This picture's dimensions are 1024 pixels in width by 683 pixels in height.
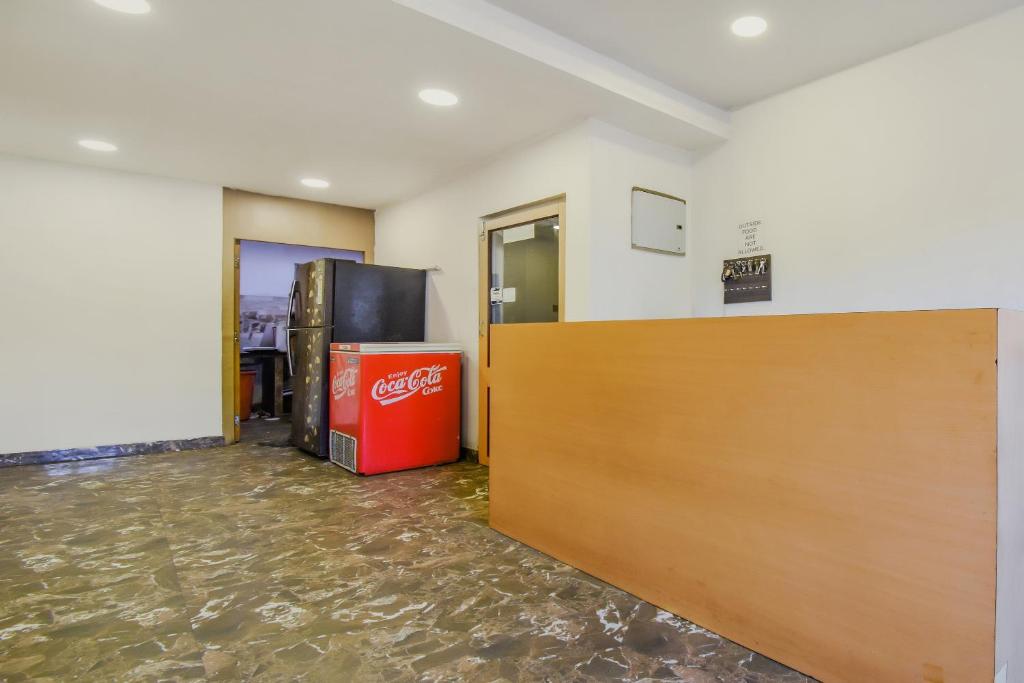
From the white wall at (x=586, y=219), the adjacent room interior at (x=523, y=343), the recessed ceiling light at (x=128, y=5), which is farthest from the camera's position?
the white wall at (x=586, y=219)

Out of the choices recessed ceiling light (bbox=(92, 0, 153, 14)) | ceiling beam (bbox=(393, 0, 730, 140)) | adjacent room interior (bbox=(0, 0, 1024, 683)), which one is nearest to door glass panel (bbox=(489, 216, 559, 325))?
adjacent room interior (bbox=(0, 0, 1024, 683))

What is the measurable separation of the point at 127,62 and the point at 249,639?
2763mm

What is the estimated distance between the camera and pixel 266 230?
16.6 feet

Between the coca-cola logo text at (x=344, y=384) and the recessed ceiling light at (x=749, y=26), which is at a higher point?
the recessed ceiling light at (x=749, y=26)

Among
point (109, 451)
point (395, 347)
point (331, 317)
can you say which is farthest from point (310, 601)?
point (109, 451)

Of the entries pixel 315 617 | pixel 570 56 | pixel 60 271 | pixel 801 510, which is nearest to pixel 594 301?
pixel 570 56

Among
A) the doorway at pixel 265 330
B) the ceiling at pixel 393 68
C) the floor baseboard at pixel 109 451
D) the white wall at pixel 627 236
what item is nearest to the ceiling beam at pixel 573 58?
the ceiling at pixel 393 68

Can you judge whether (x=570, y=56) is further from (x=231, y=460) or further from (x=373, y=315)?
(x=231, y=460)

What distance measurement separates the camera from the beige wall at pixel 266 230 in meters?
4.88

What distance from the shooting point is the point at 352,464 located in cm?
376

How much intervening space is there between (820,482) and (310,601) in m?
1.72

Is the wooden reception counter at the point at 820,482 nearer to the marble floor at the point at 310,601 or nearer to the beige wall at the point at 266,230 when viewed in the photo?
the marble floor at the point at 310,601

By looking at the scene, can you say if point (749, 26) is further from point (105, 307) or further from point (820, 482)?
point (105, 307)

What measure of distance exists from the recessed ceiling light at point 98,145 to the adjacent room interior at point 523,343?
0.33 feet
